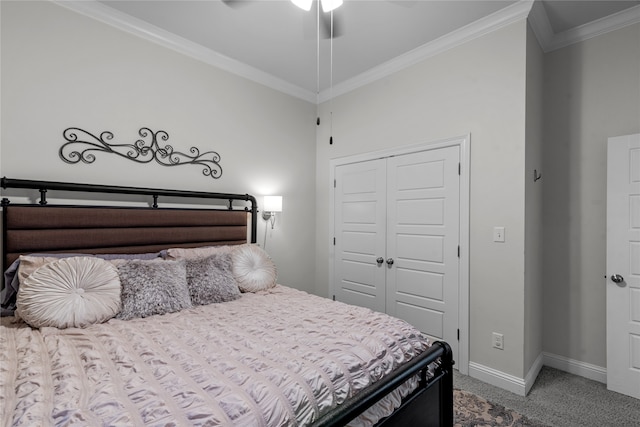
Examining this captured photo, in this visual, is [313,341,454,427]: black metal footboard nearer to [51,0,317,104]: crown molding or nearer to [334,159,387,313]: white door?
[334,159,387,313]: white door

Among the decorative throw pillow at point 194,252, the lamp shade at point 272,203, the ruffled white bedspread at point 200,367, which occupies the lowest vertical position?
the ruffled white bedspread at point 200,367

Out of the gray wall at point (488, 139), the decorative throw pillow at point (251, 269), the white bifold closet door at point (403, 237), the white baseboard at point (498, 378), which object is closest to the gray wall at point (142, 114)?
the white bifold closet door at point (403, 237)

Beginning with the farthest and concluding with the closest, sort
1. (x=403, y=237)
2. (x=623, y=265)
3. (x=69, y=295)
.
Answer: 1. (x=403, y=237)
2. (x=623, y=265)
3. (x=69, y=295)

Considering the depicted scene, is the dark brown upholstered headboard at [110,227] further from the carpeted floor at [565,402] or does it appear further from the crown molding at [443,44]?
A: the carpeted floor at [565,402]

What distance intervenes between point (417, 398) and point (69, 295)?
1.87m

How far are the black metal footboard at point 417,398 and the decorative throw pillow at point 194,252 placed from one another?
1.78 m

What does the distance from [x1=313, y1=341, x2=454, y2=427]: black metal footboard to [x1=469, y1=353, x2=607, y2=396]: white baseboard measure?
3.50ft

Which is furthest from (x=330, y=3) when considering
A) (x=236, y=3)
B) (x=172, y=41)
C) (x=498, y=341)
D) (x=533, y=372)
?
(x=533, y=372)

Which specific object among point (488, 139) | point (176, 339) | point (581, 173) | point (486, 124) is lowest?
point (176, 339)

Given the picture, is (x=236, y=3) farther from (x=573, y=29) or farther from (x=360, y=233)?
(x=573, y=29)

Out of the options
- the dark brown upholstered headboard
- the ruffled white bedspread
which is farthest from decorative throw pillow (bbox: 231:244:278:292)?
the ruffled white bedspread

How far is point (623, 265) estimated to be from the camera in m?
2.33

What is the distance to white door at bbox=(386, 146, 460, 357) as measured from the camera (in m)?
2.75

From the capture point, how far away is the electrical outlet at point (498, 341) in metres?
2.45
